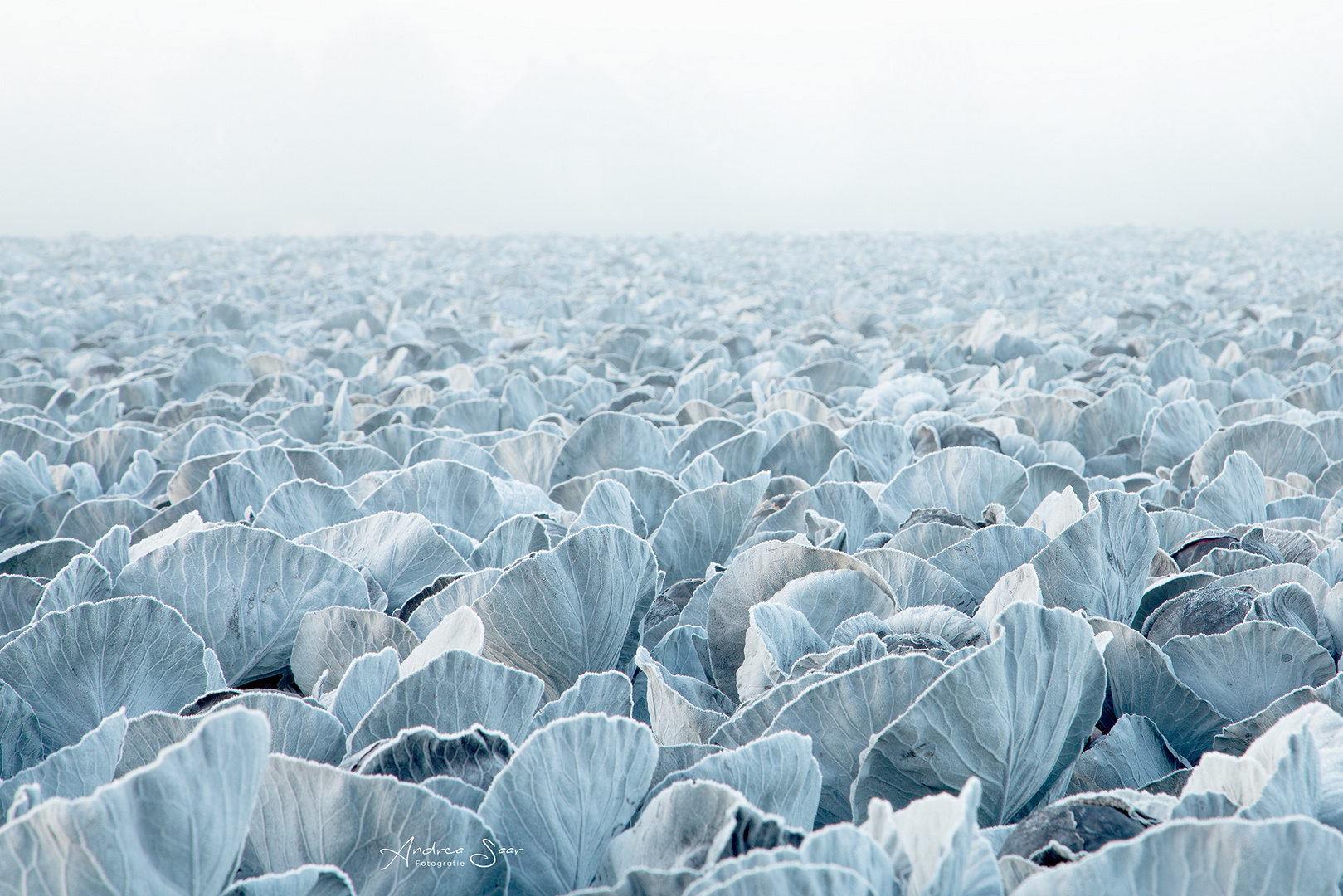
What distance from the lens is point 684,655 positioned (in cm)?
121

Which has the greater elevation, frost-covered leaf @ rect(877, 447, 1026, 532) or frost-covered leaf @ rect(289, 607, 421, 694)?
frost-covered leaf @ rect(877, 447, 1026, 532)

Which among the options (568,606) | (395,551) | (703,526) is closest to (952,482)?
(703,526)

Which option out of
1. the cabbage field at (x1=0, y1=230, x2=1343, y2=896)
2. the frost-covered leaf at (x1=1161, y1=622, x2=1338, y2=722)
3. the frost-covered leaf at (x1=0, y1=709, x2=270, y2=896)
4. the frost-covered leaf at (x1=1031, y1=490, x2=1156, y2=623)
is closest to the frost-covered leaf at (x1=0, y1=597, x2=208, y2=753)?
the cabbage field at (x1=0, y1=230, x2=1343, y2=896)

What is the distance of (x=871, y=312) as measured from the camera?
5500 millimetres

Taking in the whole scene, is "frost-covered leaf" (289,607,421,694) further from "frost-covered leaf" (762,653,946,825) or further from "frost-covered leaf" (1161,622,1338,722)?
"frost-covered leaf" (1161,622,1338,722)

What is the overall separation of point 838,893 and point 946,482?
1135 millimetres

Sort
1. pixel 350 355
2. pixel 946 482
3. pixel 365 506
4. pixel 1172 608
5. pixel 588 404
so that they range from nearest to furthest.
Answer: pixel 1172 608, pixel 365 506, pixel 946 482, pixel 588 404, pixel 350 355

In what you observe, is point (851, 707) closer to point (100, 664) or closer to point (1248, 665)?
point (1248, 665)

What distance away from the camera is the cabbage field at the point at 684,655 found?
648 millimetres

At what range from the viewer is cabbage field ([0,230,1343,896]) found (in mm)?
648

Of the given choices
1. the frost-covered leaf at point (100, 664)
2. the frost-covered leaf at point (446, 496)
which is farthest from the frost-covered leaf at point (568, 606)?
the frost-covered leaf at point (446, 496)

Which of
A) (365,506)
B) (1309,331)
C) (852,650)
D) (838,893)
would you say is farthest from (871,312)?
(838,893)

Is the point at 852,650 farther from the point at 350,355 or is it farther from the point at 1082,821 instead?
the point at 350,355

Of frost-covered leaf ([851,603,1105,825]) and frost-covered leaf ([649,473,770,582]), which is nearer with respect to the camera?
frost-covered leaf ([851,603,1105,825])
